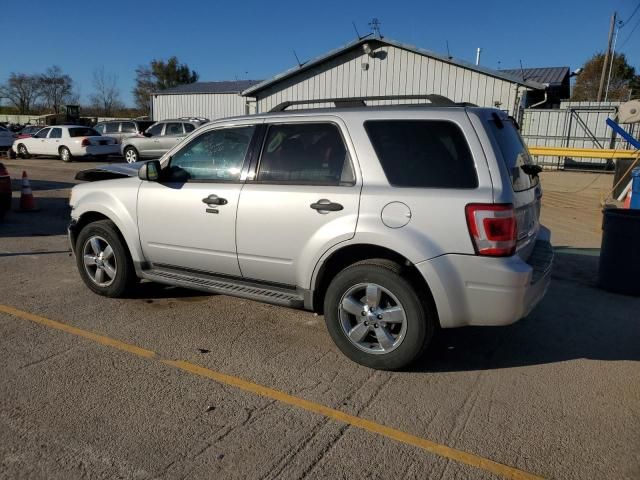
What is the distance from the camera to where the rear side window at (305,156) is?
400 cm

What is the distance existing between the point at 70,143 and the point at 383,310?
2248 centimetres

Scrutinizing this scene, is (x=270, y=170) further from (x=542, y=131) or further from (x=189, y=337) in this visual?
(x=542, y=131)

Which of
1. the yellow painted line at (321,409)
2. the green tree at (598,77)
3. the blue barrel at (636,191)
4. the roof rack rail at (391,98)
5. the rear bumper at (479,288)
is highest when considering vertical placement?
the green tree at (598,77)

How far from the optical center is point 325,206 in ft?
12.7

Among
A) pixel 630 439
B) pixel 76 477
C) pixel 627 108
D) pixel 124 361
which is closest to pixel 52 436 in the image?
pixel 76 477

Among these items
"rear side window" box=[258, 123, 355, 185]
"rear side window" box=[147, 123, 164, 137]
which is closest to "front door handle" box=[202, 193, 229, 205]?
"rear side window" box=[258, 123, 355, 185]

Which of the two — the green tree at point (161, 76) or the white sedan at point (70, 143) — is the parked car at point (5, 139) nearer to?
the white sedan at point (70, 143)

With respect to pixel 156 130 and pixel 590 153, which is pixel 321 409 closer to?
pixel 590 153

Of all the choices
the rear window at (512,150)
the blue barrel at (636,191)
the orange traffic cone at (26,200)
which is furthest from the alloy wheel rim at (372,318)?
the orange traffic cone at (26,200)

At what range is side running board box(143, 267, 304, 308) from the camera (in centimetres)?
421

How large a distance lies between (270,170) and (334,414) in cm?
203

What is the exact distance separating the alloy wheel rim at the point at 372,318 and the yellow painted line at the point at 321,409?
68 cm

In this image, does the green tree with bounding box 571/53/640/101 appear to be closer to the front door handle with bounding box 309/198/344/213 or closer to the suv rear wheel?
the suv rear wheel

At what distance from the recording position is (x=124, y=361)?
Result: 3.90 metres
